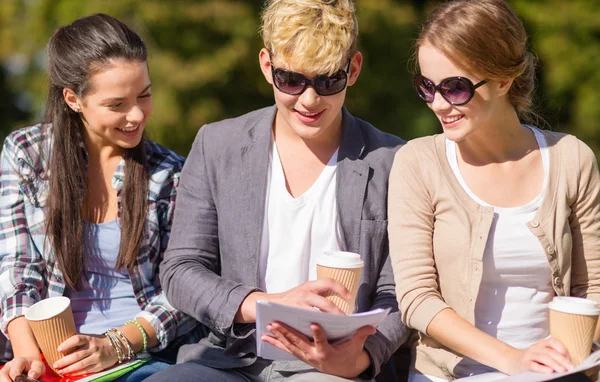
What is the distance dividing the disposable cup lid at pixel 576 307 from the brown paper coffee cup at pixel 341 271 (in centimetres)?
65

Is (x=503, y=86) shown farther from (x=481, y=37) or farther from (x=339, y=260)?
(x=339, y=260)

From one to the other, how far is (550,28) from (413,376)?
11.5m

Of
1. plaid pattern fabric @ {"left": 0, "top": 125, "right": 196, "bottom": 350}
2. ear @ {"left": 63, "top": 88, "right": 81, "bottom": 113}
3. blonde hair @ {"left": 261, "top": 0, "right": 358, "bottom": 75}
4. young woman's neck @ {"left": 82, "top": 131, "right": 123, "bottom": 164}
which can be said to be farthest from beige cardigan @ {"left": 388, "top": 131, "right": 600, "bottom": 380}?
ear @ {"left": 63, "top": 88, "right": 81, "bottom": 113}

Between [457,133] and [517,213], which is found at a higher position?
[457,133]

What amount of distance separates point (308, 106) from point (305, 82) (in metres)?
0.09

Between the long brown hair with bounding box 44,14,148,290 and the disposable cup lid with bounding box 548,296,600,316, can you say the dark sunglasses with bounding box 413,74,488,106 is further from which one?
the long brown hair with bounding box 44,14,148,290

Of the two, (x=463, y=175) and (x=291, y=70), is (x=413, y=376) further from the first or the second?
(x=291, y=70)

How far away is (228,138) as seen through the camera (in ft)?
11.0

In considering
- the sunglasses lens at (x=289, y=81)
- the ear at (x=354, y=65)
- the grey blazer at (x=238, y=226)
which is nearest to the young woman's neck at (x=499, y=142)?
the grey blazer at (x=238, y=226)

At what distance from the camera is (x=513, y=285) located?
2926 mm

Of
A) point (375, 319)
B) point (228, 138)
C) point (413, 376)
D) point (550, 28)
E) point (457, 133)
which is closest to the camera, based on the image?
point (375, 319)

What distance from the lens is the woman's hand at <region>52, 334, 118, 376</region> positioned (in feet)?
9.88

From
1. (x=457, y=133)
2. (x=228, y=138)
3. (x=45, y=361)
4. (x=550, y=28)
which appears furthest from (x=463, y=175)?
(x=550, y=28)

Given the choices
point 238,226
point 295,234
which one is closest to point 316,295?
point 295,234
